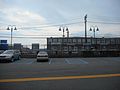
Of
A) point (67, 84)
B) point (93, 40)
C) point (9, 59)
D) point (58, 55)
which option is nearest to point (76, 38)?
point (93, 40)

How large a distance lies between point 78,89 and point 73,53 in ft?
120

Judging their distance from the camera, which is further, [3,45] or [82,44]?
[82,44]

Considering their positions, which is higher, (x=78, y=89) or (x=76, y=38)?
(x=76, y=38)

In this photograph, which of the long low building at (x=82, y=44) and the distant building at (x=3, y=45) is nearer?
the distant building at (x=3, y=45)

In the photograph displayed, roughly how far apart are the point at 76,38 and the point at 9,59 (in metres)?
57.1

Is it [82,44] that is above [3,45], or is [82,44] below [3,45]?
above

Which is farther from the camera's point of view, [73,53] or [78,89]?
[73,53]

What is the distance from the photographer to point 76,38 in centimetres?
8362

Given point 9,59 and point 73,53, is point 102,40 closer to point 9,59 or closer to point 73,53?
point 73,53

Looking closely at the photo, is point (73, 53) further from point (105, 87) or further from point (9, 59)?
point (105, 87)

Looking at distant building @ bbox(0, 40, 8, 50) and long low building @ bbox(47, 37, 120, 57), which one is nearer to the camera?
distant building @ bbox(0, 40, 8, 50)

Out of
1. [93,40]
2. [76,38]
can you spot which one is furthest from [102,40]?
[76,38]

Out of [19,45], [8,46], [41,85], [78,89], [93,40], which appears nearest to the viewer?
[78,89]

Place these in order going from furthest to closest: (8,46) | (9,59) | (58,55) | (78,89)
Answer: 1. (8,46)
2. (58,55)
3. (9,59)
4. (78,89)
